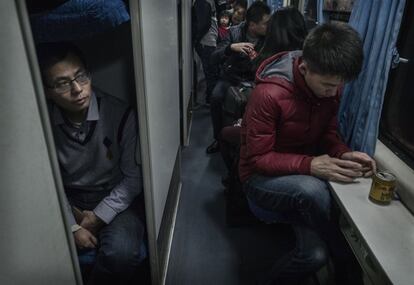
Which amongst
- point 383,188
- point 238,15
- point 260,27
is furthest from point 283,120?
point 238,15

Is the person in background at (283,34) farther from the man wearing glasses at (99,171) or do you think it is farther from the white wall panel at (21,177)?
the white wall panel at (21,177)

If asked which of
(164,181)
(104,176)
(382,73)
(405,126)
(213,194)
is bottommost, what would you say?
(213,194)

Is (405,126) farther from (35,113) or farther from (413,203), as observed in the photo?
(35,113)

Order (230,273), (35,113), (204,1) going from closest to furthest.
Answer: (35,113)
(230,273)
(204,1)

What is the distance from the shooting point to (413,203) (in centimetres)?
112

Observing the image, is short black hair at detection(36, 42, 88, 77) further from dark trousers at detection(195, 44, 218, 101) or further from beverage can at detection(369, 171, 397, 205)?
dark trousers at detection(195, 44, 218, 101)

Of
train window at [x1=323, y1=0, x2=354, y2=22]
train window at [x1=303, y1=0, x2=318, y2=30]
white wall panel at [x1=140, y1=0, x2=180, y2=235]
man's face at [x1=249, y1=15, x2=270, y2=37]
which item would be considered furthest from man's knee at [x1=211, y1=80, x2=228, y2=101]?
white wall panel at [x1=140, y1=0, x2=180, y2=235]

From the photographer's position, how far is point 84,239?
4.19 ft

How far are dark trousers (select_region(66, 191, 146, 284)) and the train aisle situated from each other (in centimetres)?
47

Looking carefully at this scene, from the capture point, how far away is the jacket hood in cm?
130

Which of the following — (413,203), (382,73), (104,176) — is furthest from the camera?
(104,176)

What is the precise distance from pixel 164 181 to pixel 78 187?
0.40 metres

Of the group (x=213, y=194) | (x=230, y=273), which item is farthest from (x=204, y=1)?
(x=230, y=273)

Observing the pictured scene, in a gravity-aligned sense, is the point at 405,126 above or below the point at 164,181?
above
